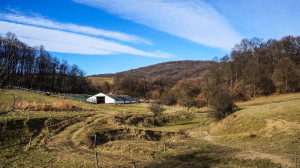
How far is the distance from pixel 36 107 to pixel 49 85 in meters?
61.3

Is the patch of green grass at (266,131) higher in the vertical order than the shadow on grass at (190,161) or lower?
higher

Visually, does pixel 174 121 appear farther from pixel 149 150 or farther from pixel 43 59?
pixel 43 59

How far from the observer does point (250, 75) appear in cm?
6644

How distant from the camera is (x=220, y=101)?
114ft

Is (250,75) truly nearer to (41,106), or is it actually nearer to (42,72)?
(41,106)

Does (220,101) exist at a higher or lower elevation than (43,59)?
lower

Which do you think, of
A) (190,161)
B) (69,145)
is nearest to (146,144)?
(190,161)

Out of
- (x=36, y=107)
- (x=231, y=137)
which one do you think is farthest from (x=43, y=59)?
(x=231, y=137)

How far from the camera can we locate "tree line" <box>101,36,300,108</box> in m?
59.6

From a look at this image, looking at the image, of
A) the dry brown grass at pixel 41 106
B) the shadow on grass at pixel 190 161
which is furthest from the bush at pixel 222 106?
the dry brown grass at pixel 41 106

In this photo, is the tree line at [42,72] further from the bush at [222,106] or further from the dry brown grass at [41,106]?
the bush at [222,106]

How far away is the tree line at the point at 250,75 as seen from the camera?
59.6m

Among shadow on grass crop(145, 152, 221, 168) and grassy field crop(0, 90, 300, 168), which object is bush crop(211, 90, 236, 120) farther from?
shadow on grass crop(145, 152, 221, 168)

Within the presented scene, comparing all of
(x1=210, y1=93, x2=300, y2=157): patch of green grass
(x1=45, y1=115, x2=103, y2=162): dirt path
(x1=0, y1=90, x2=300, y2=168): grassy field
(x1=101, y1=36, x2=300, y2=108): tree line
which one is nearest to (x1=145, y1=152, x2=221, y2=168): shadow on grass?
(x1=0, y1=90, x2=300, y2=168): grassy field
